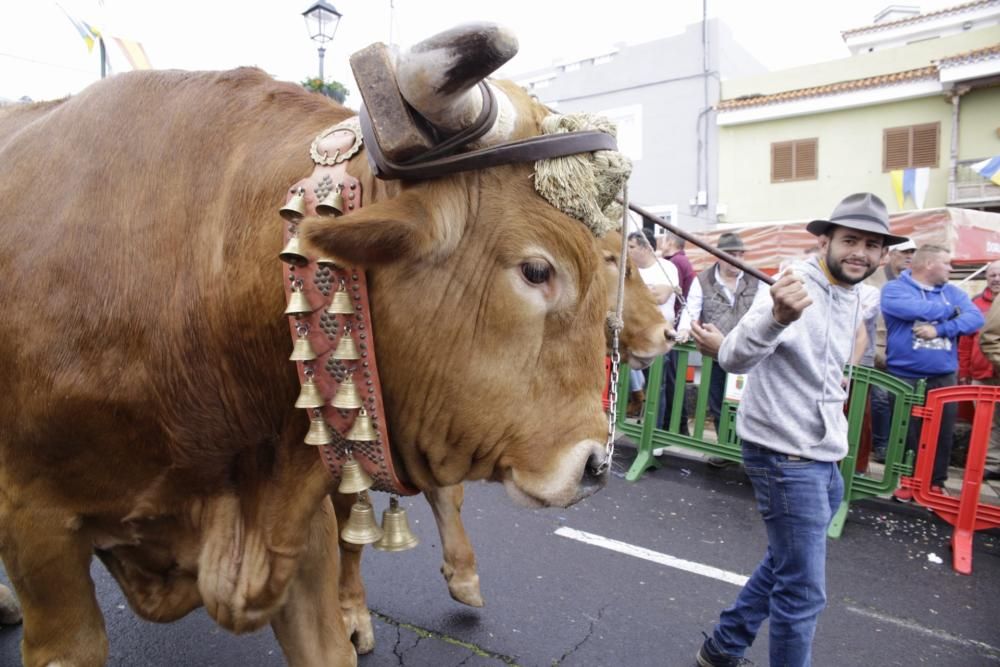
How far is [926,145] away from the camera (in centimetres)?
1886

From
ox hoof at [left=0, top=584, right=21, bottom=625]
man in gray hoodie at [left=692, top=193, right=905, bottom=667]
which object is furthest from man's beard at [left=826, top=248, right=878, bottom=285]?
ox hoof at [left=0, top=584, right=21, bottom=625]

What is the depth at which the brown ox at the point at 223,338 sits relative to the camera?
145 cm

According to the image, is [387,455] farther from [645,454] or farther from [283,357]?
[645,454]

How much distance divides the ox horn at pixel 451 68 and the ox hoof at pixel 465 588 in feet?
8.66

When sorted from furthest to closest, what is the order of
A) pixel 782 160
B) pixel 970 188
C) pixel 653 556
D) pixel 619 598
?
1. pixel 782 160
2. pixel 970 188
3. pixel 653 556
4. pixel 619 598

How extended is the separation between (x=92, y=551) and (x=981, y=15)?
121 feet

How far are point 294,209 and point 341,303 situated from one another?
0.21m

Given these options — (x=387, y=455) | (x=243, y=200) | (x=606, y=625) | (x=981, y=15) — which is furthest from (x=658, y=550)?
(x=981, y=15)

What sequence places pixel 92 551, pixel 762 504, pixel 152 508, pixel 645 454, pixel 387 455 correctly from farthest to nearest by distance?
pixel 645 454 → pixel 762 504 → pixel 92 551 → pixel 152 508 → pixel 387 455

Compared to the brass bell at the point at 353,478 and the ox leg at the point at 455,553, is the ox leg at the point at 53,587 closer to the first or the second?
the brass bell at the point at 353,478

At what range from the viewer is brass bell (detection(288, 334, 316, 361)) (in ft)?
4.75

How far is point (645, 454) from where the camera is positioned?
638 centimetres

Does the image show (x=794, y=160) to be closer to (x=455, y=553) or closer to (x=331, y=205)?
(x=455, y=553)

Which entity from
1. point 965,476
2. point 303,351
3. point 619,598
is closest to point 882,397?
A: point 965,476
